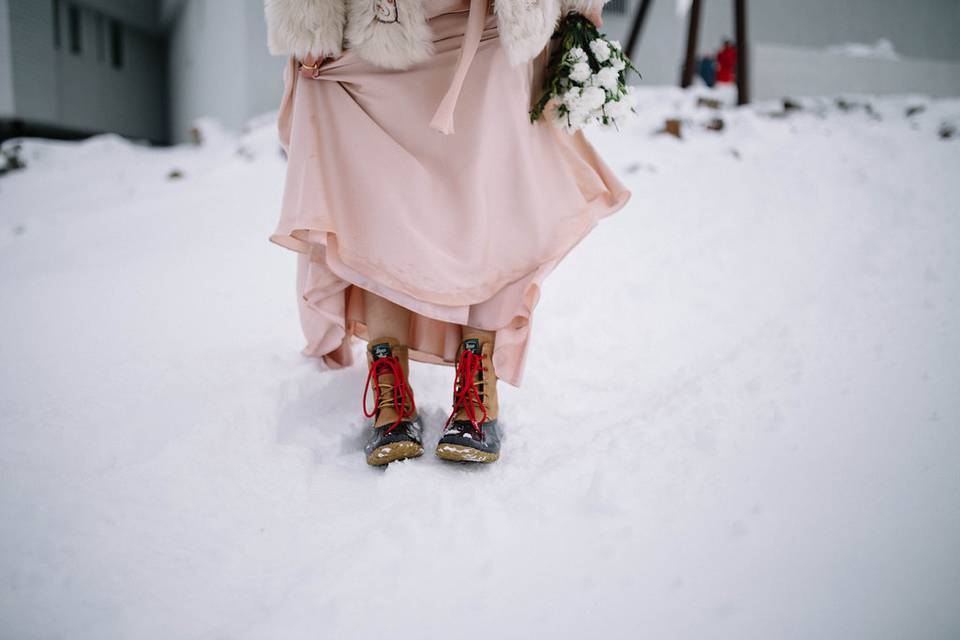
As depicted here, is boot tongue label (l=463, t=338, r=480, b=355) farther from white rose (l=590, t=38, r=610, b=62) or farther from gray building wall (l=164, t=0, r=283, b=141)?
gray building wall (l=164, t=0, r=283, b=141)

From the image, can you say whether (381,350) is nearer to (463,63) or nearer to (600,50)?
(463,63)

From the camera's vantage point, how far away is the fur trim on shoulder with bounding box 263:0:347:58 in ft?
4.59

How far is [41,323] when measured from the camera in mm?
2225

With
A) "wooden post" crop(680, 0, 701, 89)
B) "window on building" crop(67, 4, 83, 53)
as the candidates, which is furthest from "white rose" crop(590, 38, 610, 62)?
"window on building" crop(67, 4, 83, 53)

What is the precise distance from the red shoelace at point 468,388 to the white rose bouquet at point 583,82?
2.19ft

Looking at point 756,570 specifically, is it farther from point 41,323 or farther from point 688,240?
point 41,323

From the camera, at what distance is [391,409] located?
1512mm

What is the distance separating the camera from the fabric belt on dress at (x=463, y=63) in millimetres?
1352

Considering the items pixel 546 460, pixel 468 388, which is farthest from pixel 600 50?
pixel 546 460

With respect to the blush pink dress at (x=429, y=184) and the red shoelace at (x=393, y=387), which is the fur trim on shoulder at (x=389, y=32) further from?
the red shoelace at (x=393, y=387)

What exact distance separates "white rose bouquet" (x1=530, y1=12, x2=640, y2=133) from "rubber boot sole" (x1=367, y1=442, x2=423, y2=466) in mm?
932

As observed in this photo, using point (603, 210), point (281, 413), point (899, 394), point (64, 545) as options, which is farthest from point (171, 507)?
point (899, 394)

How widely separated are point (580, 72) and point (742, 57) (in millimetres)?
4544

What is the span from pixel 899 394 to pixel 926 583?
0.81 meters
